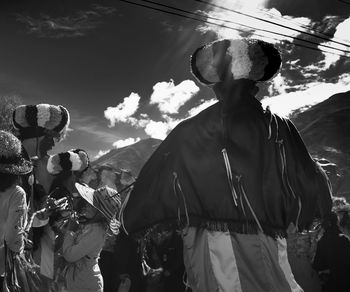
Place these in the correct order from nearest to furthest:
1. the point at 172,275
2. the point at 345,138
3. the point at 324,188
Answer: the point at 324,188, the point at 172,275, the point at 345,138

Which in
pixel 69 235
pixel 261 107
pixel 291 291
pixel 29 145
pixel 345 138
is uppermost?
pixel 261 107

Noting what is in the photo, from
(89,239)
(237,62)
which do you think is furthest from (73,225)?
(237,62)

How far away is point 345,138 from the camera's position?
3900 centimetres

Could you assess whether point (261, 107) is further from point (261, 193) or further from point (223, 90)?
point (261, 193)

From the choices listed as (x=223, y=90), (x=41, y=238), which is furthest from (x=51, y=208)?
(x=223, y=90)

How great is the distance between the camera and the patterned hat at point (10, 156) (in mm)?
2646

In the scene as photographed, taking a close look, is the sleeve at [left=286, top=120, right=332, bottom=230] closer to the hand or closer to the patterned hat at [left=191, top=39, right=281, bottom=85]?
the patterned hat at [left=191, top=39, right=281, bottom=85]

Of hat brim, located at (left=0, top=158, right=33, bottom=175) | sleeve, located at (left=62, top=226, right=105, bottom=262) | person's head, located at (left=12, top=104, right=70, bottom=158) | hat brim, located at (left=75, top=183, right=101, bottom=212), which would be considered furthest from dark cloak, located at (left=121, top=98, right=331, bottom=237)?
person's head, located at (left=12, top=104, right=70, bottom=158)

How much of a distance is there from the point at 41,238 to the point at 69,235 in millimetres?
239

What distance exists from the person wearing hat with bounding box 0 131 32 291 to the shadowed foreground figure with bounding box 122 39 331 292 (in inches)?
38.5

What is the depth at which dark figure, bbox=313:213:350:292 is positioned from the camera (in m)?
4.55

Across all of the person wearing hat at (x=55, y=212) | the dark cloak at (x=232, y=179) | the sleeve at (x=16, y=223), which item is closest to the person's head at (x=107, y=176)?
the person wearing hat at (x=55, y=212)

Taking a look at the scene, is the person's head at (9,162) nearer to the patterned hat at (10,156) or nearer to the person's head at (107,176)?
the patterned hat at (10,156)

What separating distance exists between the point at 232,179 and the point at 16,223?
1515mm
